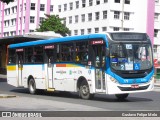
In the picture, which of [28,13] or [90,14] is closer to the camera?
[90,14]

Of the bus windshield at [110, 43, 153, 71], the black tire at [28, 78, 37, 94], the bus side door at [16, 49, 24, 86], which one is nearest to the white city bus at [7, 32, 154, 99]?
the bus windshield at [110, 43, 153, 71]

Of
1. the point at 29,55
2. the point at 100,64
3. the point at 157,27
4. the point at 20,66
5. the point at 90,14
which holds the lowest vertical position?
the point at 20,66

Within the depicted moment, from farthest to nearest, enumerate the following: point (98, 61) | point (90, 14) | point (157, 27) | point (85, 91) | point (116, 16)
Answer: point (90, 14), point (157, 27), point (116, 16), point (85, 91), point (98, 61)

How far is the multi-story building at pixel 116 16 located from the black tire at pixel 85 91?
51.9 m

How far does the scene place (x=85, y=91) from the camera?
763 inches

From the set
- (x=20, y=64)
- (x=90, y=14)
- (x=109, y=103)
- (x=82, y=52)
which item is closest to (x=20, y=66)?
(x=20, y=64)

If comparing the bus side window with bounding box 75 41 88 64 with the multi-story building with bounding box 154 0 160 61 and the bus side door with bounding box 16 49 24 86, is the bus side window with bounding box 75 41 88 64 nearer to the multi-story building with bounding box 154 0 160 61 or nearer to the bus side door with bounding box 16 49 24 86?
the bus side door with bounding box 16 49 24 86

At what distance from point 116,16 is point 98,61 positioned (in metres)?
56.9

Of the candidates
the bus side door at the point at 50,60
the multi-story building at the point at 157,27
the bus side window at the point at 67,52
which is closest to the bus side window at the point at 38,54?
the bus side door at the point at 50,60

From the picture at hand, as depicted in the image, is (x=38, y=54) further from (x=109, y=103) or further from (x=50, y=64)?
(x=109, y=103)

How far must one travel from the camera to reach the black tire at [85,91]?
62.8ft

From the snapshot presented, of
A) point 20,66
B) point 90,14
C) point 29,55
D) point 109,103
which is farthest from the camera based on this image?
point 90,14

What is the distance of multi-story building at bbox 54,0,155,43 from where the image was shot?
7419 centimetres

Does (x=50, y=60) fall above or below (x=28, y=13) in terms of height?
below
